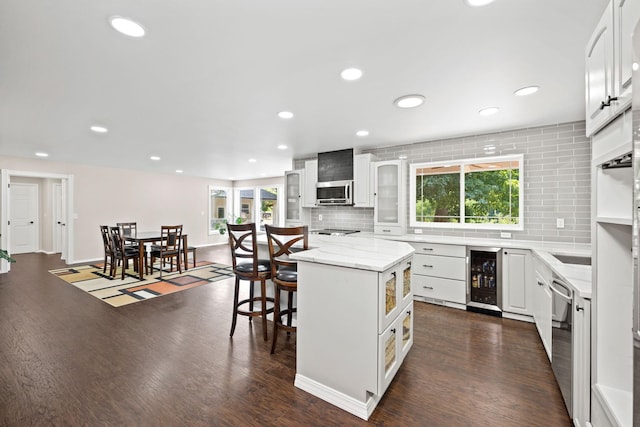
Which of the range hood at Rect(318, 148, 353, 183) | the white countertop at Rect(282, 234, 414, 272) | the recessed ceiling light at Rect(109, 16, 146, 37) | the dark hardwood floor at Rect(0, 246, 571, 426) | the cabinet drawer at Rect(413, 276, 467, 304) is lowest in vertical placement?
the dark hardwood floor at Rect(0, 246, 571, 426)

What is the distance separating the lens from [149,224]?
781cm

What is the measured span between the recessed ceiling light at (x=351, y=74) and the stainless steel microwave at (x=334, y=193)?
2.46 m

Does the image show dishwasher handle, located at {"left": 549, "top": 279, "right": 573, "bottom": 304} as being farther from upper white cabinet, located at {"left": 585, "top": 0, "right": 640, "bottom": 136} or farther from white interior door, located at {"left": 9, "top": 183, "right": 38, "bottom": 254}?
white interior door, located at {"left": 9, "top": 183, "right": 38, "bottom": 254}

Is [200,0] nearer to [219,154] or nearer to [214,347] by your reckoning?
[214,347]

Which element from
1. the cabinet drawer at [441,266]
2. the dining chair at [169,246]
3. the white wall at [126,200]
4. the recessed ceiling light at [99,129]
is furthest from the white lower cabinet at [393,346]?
the white wall at [126,200]

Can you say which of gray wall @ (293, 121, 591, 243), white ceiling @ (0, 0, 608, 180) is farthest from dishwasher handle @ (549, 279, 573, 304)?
gray wall @ (293, 121, 591, 243)

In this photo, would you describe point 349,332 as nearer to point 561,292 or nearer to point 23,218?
point 561,292

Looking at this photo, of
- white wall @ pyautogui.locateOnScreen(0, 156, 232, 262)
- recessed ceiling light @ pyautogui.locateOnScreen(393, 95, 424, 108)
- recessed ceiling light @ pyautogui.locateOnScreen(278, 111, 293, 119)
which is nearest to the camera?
recessed ceiling light @ pyautogui.locateOnScreen(393, 95, 424, 108)

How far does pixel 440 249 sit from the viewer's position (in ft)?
11.8

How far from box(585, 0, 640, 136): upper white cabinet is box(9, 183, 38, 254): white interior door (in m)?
11.3

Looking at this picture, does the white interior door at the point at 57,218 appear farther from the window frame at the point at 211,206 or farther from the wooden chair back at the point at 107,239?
the window frame at the point at 211,206

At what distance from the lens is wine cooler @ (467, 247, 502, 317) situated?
129 inches

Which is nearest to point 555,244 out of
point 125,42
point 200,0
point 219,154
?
point 200,0

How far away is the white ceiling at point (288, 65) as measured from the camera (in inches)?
58.2
